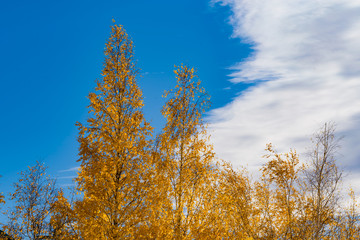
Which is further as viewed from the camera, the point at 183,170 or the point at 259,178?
the point at 259,178

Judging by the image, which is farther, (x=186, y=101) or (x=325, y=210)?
(x=325, y=210)

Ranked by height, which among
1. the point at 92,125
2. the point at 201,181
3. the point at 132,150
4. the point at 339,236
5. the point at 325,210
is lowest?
the point at 339,236

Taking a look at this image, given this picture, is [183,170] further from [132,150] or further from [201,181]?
[132,150]

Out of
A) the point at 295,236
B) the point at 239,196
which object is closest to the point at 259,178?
the point at 239,196

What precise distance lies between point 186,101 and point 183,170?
116 inches

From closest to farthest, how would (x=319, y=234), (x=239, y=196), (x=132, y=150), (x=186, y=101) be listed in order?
(x=132, y=150) < (x=186, y=101) < (x=319, y=234) < (x=239, y=196)

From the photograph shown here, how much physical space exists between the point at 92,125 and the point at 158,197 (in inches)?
141

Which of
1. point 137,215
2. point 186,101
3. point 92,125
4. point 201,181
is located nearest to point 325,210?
point 201,181

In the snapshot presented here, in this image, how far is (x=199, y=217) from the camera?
10688mm

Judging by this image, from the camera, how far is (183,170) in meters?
11.7

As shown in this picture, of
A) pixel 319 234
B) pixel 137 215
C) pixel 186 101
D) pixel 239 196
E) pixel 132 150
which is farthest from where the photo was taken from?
pixel 239 196

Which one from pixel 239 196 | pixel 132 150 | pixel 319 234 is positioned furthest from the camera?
pixel 239 196

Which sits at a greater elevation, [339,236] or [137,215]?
[137,215]

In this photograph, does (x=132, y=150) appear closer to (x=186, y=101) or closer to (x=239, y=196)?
(x=186, y=101)
